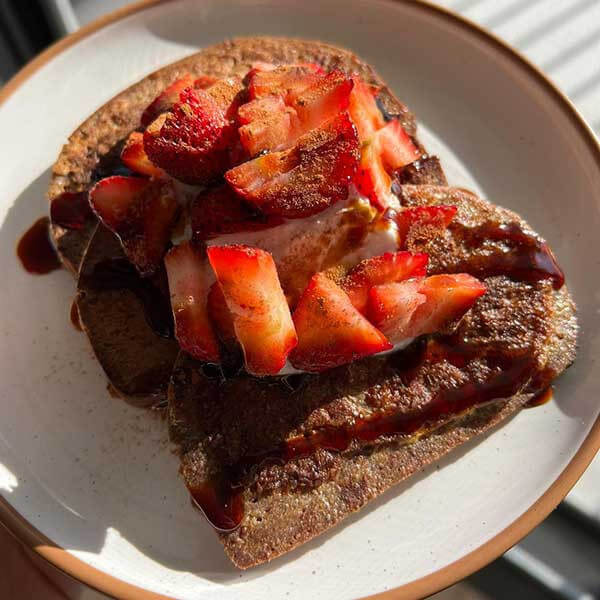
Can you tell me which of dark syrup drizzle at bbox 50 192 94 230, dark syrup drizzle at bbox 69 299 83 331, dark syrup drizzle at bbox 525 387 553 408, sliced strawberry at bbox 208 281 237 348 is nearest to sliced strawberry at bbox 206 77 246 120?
sliced strawberry at bbox 208 281 237 348

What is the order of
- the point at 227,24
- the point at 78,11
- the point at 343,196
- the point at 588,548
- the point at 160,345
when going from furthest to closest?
the point at 78,11 < the point at 227,24 < the point at 588,548 < the point at 160,345 < the point at 343,196

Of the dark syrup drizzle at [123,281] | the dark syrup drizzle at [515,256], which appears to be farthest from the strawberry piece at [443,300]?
the dark syrup drizzle at [123,281]

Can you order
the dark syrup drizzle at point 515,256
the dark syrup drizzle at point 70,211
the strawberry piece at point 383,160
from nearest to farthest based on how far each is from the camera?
the strawberry piece at point 383,160, the dark syrup drizzle at point 515,256, the dark syrup drizzle at point 70,211

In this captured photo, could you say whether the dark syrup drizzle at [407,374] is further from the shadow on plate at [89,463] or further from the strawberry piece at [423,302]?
the shadow on plate at [89,463]

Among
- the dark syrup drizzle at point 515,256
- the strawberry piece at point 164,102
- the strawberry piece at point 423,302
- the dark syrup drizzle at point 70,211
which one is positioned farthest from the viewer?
the dark syrup drizzle at point 70,211

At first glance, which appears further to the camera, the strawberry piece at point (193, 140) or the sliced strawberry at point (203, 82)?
the sliced strawberry at point (203, 82)

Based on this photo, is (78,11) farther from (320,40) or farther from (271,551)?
(271,551)

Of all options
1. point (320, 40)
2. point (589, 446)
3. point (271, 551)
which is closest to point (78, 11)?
point (320, 40)
